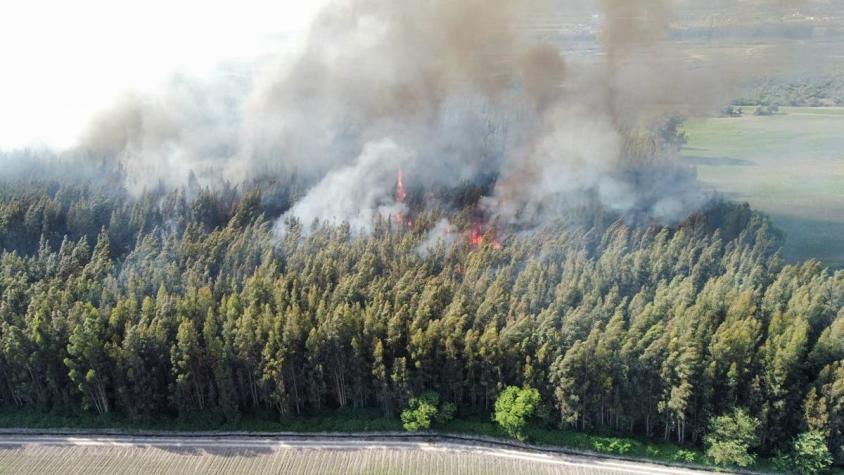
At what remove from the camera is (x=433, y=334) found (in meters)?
25.5

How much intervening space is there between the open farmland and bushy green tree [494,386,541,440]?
84cm

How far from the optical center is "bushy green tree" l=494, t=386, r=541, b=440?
79.9 feet

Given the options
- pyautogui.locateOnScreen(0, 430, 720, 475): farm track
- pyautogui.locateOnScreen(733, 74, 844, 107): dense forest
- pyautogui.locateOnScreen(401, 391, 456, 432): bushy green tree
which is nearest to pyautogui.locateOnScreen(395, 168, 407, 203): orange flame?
pyautogui.locateOnScreen(401, 391, 456, 432): bushy green tree

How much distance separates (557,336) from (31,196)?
3066 centimetres

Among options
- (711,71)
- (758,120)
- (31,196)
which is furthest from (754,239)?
(31,196)

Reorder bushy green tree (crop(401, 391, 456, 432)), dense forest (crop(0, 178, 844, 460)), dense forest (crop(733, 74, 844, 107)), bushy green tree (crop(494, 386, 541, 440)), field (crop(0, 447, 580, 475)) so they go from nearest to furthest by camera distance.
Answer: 1. field (crop(0, 447, 580, 475))
2. dense forest (crop(0, 178, 844, 460))
3. bushy green tree (crop(494, 386, 541, 440))
4. bushy green tree (crop(401, 391, 456, 432))
5. dense forest (crop(733, 74, 844, 107))

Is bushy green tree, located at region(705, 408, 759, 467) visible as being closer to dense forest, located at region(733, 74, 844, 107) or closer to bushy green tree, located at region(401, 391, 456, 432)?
bushy green tree, located at region(401, 391, 456, 432)

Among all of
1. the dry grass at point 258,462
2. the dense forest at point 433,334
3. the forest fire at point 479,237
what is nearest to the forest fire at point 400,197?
the forest fire at point 479,237

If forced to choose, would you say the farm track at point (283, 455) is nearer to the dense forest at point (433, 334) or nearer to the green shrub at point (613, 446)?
the green shrub at point (613, 446)

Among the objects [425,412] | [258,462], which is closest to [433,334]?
[425,412]

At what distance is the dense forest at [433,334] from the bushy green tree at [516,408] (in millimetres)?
597

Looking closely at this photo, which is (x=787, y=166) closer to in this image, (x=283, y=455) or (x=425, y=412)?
(x=425, y=412)

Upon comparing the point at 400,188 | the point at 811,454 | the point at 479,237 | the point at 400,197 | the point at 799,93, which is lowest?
the point at 811,454

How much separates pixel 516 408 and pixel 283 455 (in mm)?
8733
